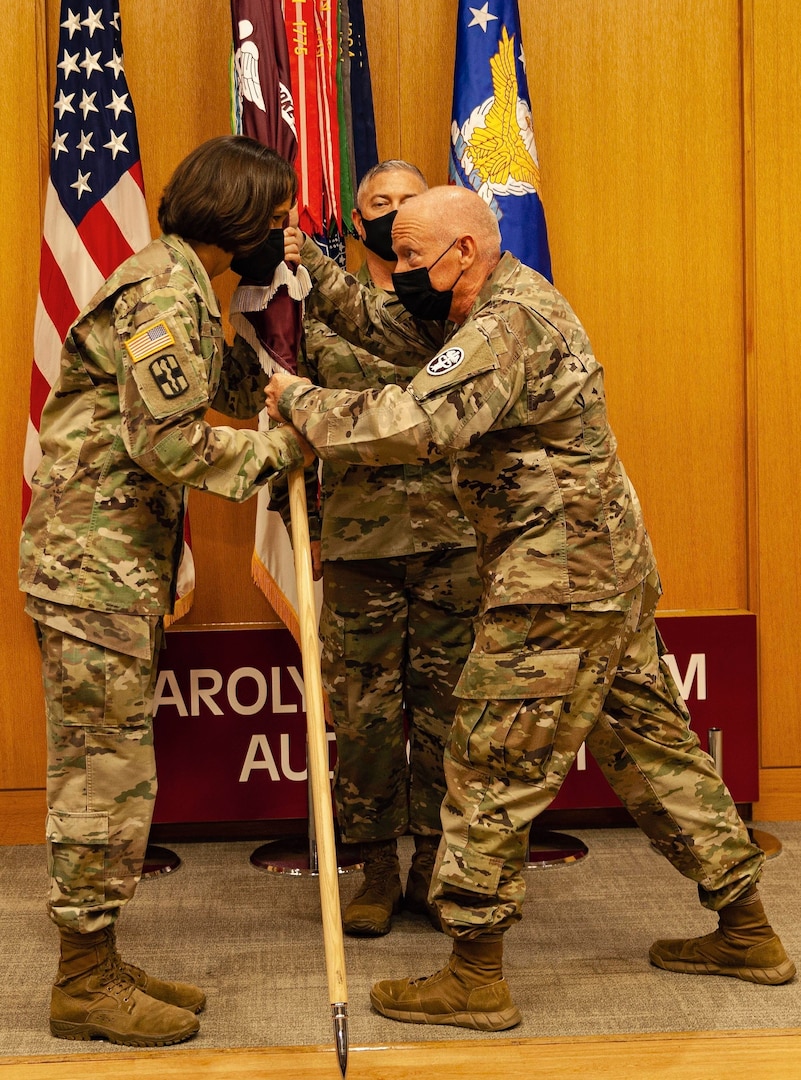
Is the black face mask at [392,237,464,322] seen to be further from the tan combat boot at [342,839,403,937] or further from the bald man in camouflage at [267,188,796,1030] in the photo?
the tan combat boot at [342,839,403,937]

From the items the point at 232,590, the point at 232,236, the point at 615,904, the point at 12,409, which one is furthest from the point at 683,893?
the point at 12,409

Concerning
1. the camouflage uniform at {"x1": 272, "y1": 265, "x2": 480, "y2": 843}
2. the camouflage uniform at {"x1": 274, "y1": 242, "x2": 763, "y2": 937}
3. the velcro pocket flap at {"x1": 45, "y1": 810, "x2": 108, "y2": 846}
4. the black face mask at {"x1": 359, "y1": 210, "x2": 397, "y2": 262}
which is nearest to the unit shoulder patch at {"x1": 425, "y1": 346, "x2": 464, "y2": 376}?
the camouflage uniform at {"x1": 274, "y1": 242, "x2": 763, "y2": 937}

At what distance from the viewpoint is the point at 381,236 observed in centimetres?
307

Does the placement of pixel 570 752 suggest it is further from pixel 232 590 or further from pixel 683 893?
pixel 232 590

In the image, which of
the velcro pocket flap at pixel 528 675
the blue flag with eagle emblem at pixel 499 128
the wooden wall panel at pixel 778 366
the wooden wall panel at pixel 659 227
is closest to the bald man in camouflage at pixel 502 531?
the velcro pocket flap at pixel 528 675

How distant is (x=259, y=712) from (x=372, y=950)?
3.40 feet

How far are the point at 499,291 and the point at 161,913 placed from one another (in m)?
1.88

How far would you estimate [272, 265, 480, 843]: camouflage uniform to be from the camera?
119 inches

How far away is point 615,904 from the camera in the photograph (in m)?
3.15

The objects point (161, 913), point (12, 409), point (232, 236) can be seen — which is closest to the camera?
point (232, 236)

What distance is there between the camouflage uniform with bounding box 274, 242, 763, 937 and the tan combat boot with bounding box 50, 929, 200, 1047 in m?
0.60


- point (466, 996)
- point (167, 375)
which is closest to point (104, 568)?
point (167, 375)

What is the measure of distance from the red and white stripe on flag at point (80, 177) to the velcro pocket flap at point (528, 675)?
1.74 metres

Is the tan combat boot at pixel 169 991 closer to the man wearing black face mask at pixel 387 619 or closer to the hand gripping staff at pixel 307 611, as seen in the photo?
the hand gripping staff at pixel 307 611
